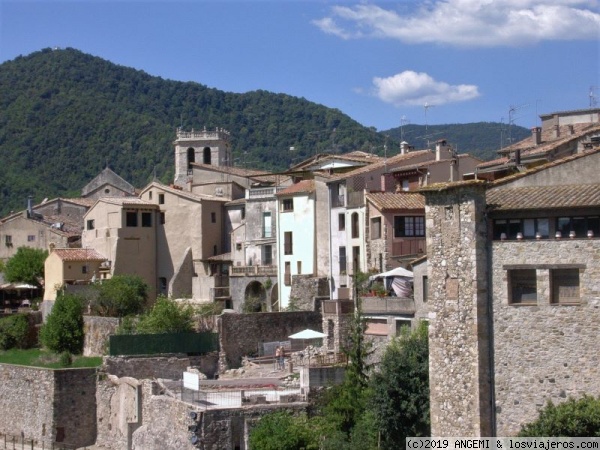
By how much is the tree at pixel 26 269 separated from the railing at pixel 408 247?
90.6 ft

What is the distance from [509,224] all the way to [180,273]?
129 feet

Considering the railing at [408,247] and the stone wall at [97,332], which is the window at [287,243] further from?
the stone wall at [97,332]

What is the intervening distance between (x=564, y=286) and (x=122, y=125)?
127 m

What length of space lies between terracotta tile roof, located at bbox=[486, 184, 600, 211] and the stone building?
28 millimetres

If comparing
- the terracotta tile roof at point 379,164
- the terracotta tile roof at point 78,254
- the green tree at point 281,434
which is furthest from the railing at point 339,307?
the terracotta tile roof at point 78,254

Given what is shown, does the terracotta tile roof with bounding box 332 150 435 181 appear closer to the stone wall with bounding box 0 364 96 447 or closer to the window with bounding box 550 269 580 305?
the stone wall with bounding box 0 364 96 447

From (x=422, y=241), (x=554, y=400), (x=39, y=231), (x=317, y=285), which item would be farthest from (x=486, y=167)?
(x=39, y=231)

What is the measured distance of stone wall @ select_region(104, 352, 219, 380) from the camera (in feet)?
162

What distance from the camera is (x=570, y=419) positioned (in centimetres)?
2678

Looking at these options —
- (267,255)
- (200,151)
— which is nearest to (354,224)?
(267,255)

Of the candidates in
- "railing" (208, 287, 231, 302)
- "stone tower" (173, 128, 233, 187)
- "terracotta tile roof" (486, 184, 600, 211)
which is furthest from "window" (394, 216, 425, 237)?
"stone tower" (173, 128, 233, 187)

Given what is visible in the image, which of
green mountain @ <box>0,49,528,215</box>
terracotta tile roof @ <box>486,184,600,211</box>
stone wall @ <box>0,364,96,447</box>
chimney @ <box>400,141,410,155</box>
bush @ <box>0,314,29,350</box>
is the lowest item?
stone wall @ <box>0,364,96,447</box>

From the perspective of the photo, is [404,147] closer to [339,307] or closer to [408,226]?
[408,226]

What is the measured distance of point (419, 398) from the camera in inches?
1312
